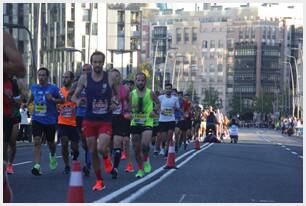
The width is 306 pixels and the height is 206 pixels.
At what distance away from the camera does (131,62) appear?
139 metres

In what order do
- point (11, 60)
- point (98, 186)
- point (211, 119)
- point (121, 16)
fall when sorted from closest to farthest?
1. point (11, 60)
2. point (98, 186)
3. point (211, 119)
4. point (121, 16)

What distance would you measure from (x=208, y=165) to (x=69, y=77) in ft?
13.4

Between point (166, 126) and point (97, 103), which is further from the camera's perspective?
point (166, 126)

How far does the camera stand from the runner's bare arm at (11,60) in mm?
6996

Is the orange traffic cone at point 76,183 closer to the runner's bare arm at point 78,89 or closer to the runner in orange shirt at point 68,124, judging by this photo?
the runner's bare arm at point 78,89

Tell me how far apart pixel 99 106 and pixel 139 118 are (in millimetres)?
3460

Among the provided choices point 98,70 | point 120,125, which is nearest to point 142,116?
point 120,125

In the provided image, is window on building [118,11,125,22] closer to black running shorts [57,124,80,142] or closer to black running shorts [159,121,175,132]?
black running shorts [159,121,175,132]

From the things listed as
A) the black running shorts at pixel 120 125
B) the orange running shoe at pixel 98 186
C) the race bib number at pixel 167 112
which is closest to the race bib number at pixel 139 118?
the black running shorts at pixel 120 125

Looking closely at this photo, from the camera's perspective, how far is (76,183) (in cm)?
899

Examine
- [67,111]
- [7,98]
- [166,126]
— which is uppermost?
[7,98]

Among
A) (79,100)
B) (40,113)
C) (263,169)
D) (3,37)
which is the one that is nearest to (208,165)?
(263,169)

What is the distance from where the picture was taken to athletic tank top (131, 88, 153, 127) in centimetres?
1638

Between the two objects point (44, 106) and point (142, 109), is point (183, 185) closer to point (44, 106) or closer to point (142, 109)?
point (142, 109)
